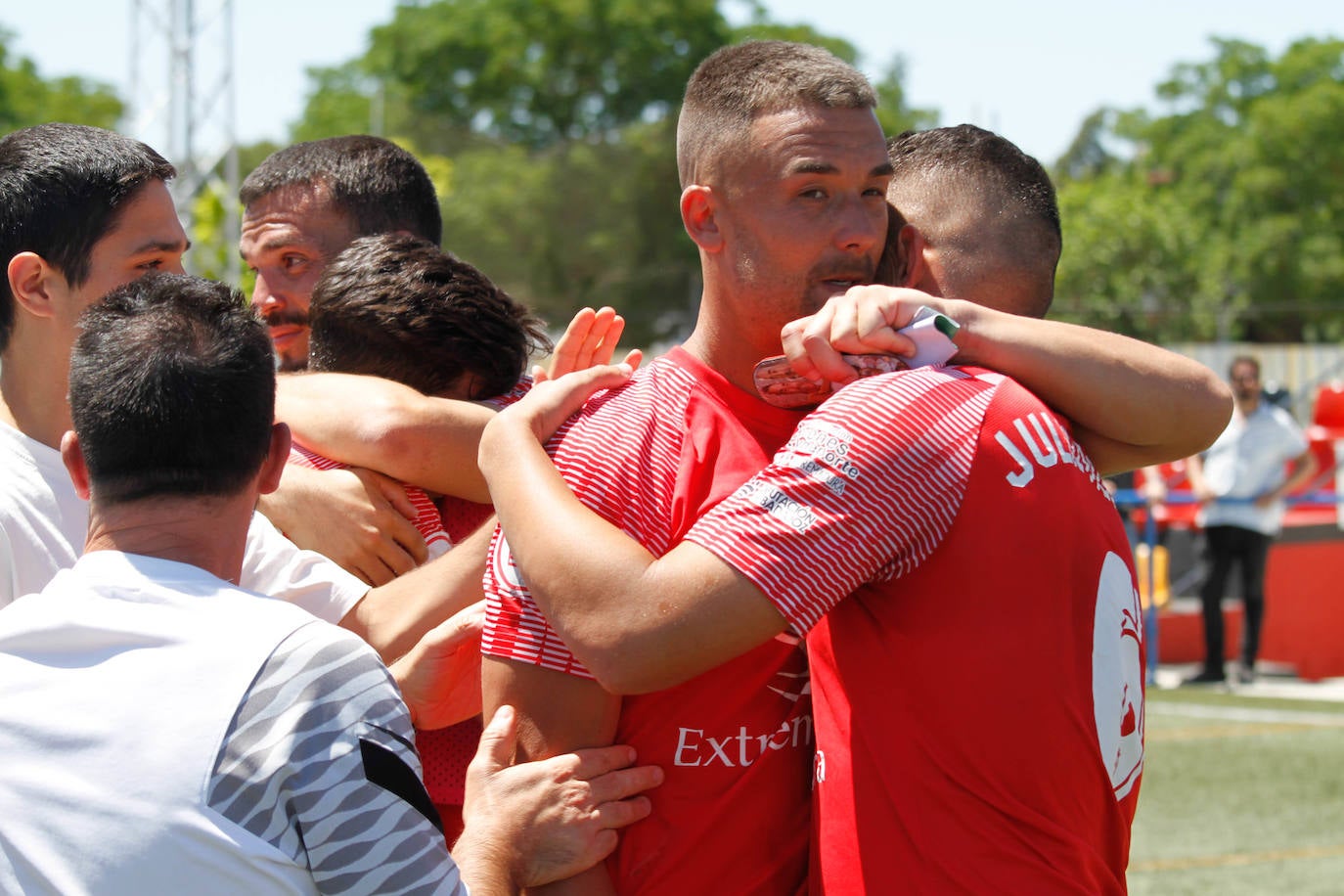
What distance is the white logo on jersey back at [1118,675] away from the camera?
2.08 metres

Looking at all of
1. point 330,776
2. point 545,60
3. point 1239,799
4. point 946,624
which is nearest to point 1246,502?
point 1239,799

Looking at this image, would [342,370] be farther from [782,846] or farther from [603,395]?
[782,846]

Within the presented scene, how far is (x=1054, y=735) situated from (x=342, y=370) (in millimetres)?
1577

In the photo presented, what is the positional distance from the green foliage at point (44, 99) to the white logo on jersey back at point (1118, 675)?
4921cm

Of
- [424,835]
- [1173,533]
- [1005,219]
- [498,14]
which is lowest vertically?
[1173,533]

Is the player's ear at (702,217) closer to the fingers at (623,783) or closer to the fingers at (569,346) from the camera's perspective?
the fingers at (569,346)

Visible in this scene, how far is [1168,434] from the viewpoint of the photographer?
7.34 feet

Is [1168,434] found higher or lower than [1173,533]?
higher

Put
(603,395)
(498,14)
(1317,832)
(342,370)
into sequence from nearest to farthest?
(603,395) < (342,370) < (1317,832) < (498,14)

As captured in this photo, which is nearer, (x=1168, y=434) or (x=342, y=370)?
(x=1168, y=434)

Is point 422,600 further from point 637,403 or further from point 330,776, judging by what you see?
point 330,776

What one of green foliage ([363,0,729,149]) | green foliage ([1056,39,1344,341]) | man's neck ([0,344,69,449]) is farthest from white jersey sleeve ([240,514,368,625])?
green foliage ([363,0,729,149])

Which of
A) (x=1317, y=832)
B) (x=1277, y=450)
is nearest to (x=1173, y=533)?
(x=1277, y=450)

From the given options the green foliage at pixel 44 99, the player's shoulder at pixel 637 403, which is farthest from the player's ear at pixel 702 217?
the green foliage at pixel 44 99
